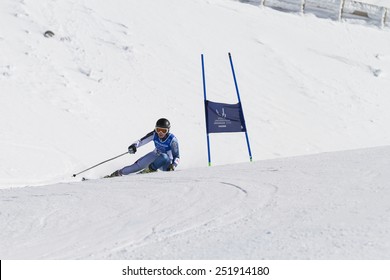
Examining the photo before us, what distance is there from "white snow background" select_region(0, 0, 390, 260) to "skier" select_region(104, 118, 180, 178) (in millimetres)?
1187

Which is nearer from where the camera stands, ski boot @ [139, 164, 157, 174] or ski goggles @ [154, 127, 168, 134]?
ski goggles @ [154, 127, 168, 134]

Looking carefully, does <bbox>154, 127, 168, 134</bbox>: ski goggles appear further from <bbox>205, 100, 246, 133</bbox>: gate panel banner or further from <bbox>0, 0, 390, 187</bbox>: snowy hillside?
<bbox>0, 0, 390, 187</bbox>: snowy hillside

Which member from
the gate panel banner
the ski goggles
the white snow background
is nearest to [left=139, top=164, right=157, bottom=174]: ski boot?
the ski goggles

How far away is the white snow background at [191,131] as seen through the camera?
5094mm

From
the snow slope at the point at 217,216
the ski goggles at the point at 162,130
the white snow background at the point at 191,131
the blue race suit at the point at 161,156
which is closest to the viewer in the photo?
the snow slope at the point at 217,216

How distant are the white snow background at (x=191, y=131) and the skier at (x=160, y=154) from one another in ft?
3.89

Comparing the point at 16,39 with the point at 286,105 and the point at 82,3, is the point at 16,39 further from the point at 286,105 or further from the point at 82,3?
the point at 286,105

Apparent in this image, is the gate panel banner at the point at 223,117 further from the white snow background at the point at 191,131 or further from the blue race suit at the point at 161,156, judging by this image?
the blue race suit at the point at 161,156

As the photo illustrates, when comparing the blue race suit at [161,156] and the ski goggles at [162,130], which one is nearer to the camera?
the ski goggles at [162,130]

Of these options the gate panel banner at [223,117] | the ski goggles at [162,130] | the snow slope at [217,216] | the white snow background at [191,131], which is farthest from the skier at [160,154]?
the snow slope at [217,216]

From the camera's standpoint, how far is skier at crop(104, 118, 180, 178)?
10.7 metres

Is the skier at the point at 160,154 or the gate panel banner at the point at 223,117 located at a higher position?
the gate panel banner at the point at 223,117

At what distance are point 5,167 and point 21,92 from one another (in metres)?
3.60

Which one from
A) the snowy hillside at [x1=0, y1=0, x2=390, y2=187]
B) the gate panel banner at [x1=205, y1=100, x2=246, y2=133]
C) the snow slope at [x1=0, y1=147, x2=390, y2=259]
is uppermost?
the snowy hillside at [x1=0, y1=0, x2=390, y2=187]
